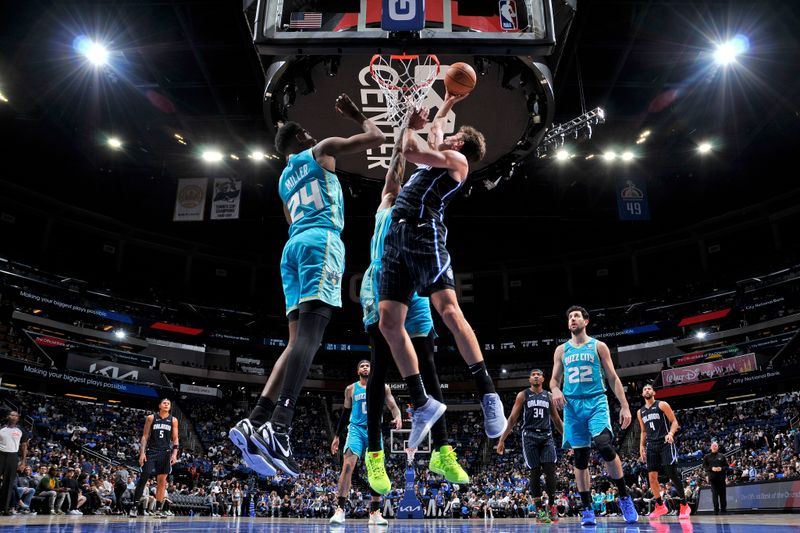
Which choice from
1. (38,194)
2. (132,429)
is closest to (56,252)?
(38,194)

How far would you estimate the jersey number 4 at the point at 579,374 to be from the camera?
710 centimetres

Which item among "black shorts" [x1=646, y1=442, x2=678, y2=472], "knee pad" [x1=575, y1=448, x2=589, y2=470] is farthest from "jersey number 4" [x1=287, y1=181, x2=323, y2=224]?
"black shorts" [x1=646, y1=442, x2=678, y2=472]

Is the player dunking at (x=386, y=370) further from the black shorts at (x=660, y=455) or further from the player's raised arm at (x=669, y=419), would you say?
the black shorts at (x=660, y=455)

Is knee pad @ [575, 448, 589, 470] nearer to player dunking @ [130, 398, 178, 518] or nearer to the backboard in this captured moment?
the backboard

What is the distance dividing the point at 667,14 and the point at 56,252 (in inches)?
1194

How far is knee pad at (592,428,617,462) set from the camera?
6615 mm

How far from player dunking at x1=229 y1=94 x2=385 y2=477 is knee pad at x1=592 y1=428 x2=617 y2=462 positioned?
4.26 meters

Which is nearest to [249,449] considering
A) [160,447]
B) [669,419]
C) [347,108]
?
[347,108]

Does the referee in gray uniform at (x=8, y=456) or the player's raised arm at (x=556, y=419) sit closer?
the player's raised arm at (x=556, y=419)

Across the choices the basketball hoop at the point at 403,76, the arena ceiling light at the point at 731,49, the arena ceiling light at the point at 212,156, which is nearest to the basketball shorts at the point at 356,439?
the basketball hoop at the point at 403,76

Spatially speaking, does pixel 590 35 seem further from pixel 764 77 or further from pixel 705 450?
pixel 705 450

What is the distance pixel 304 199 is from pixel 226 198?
20.0 meters

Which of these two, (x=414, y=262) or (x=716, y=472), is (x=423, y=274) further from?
(x=716, y=472)

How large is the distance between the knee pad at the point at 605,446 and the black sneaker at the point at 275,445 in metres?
4.45
